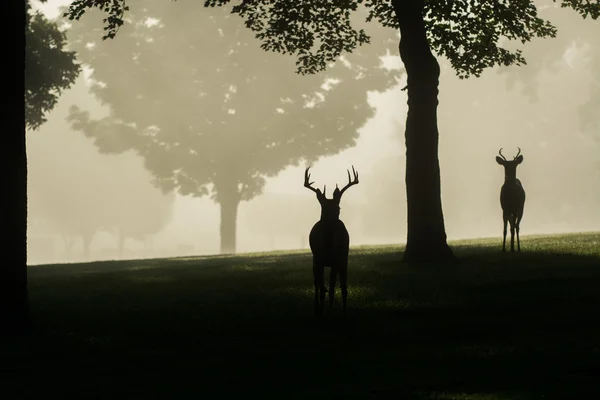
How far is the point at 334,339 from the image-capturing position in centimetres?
1095

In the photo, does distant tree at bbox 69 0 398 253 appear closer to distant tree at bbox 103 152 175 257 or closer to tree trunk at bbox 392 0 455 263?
tree trunk at bbox 392 0 455 263

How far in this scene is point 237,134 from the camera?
151ft

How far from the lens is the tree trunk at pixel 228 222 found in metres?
48.3

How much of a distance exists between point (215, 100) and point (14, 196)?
34.4 meters

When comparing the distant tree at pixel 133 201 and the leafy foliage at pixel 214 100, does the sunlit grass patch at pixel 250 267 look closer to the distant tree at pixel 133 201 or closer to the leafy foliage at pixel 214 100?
the leafy foliage at pixel 214 100

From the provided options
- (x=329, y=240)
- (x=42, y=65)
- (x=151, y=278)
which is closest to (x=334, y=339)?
(x=329, y=240)

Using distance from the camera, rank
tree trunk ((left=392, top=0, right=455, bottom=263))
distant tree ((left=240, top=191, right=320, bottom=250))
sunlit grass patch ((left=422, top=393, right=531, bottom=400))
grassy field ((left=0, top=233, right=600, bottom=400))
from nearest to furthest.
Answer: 1. sunlit grass patch ((left=422, top=393, right=531, bottom=400))
2. grassy field ((left=0, top=233, right=600, bottom=400))
3. tree trunk ((left=392, top=0, right=455, bottom=263))
4. distant tree ((left=240, top=191, right=320, bottom=250))

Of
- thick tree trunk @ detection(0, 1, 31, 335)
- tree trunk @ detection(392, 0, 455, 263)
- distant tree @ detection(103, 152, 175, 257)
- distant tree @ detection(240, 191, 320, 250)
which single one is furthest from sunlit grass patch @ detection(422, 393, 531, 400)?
distant tree @ detection(240, 191, 320, 250)

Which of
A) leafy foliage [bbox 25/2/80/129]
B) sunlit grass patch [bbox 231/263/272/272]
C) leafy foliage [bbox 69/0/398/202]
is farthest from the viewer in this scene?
leafy foliage [bbox 69/0/398/202]

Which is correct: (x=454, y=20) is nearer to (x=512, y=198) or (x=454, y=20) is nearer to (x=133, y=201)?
(x=512, y=198)

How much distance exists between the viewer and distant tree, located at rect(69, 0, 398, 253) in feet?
153

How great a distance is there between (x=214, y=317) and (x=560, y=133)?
7857 centimetres

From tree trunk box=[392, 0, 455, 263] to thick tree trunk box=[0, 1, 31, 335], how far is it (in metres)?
9.97

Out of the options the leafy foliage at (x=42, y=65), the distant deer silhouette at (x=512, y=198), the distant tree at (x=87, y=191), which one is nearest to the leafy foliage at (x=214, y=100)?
the leafy foliage at (x=42, y=65)
